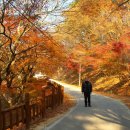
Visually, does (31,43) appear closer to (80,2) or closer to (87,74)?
(80,2)

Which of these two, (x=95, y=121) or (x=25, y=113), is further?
(x=95, y=121)

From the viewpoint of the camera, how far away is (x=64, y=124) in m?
13.9

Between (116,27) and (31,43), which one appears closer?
(31,43)

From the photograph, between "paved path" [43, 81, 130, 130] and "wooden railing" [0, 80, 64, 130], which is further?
"paved path" [43, 81, 130, 130]

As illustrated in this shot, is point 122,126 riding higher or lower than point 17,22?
lower

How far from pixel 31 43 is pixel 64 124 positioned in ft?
19.6

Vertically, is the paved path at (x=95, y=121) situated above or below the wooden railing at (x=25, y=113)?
below

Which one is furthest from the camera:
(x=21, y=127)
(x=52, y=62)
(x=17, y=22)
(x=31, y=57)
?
(x=52, y=62)

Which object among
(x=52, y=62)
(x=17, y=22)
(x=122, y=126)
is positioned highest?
(x=17, y=22)

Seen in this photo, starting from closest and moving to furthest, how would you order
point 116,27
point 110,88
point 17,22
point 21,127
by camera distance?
point 21,127 → point 17,22 → point 116,27 → point 110,88

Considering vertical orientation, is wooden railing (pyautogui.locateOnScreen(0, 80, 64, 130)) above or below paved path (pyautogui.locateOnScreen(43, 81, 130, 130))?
above

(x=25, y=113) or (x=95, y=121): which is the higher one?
(x=25, y=113)

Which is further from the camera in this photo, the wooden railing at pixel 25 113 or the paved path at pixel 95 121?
the paved path at pixel 95 121

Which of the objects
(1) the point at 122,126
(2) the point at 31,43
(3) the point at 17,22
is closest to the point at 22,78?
(2) the point at 31,43
